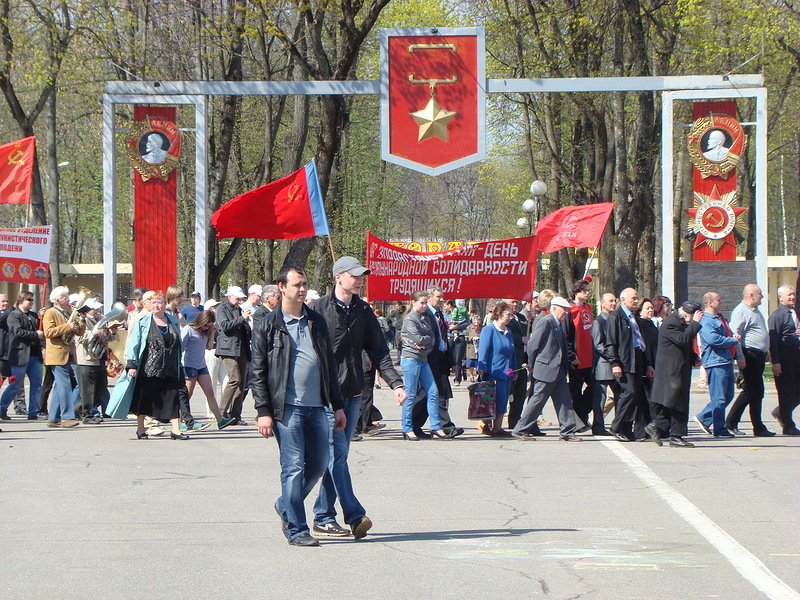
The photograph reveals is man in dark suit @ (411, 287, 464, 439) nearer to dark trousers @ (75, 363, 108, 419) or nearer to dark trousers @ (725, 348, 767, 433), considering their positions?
dark trousers @ (725, 348, 767, 433)

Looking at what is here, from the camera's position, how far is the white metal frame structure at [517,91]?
17.3m

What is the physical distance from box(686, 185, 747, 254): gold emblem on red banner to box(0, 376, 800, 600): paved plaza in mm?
5870

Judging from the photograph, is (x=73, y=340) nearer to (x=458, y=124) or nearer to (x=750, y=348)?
(x=458, y=124)

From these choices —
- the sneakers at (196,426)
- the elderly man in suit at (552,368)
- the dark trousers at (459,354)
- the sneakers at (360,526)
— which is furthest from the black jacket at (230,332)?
the dark trousers at (459,354)

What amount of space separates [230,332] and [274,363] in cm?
681

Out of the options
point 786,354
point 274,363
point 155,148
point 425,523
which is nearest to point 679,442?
point 786,354

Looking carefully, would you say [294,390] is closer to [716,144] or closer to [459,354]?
[716,144]

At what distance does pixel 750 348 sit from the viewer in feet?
42.7

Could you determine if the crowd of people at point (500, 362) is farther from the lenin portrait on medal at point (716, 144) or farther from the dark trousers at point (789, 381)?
the lenin portrait on medal at point (716, 144)

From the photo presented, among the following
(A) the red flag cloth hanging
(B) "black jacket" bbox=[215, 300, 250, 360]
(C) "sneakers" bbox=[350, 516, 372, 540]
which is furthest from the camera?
(A) the red flag cloth hanging

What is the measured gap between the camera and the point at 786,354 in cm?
1300

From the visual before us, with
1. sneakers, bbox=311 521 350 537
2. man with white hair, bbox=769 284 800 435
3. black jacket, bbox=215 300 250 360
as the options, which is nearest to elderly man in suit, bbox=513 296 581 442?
man with white hair, bbox=769 284 800 435

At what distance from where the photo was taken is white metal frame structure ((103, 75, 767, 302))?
1730 centimetres

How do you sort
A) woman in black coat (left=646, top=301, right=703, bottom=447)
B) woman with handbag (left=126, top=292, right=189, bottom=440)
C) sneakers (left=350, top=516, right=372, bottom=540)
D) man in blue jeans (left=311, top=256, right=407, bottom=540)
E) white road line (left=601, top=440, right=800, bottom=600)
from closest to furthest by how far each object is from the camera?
white road line (left=601, top=440, right=800, bottom=600) → sneakers (left=350, top=516, right=372, bottom=540) → man in blue jeans (left=311, top=256, right=407, bottom=540) → woman in black coat (left=646, top=301, right=703, bottom=447) → woman with handbag (left=126, top=292, right=189, bottom=440)
